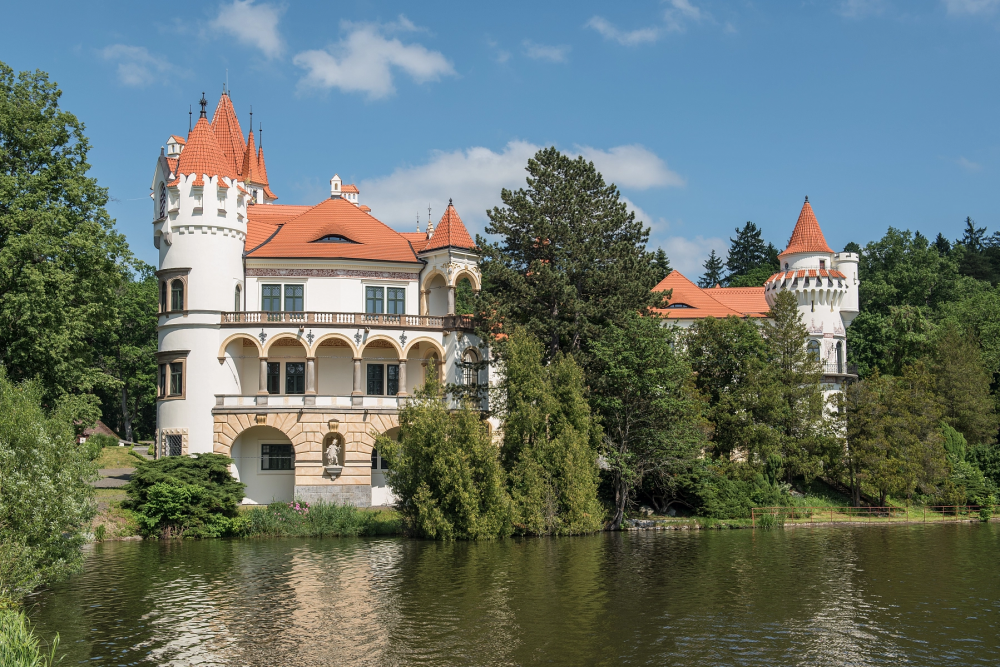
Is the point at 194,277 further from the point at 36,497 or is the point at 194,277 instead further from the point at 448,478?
the point at 36,497

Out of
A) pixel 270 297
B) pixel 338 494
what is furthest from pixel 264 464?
pixel 270 297

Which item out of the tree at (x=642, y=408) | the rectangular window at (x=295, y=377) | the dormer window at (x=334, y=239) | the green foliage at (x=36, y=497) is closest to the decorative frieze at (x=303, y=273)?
the dormer window at (x=334, y=239)

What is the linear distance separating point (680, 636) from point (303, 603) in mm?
9950

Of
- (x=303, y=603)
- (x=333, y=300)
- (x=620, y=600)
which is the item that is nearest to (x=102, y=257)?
(x=333, y=300)

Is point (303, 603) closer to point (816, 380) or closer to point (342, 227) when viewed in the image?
point (342, 227)

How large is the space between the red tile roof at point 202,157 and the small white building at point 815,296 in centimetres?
2874

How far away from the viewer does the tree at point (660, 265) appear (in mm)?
47594

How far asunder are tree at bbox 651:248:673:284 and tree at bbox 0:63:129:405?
25.8 meters

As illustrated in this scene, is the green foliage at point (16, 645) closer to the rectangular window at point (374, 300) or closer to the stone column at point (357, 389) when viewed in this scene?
the stone column at point (357, 389)

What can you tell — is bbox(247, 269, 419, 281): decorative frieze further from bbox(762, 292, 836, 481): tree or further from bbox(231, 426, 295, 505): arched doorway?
bbox(762, 292, 836, 481): tree

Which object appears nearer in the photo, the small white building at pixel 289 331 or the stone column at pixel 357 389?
the small white building at pixel 289 331

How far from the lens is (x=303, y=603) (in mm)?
23953

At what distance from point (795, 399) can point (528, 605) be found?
31250 millimetres

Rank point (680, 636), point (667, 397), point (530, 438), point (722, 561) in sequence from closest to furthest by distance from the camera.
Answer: point (680, 636) → point (722, 561) → point (530, 438) → point (667, 397)
